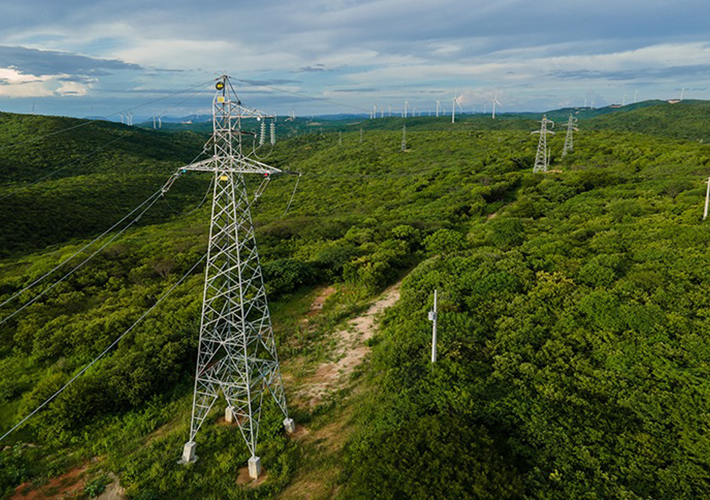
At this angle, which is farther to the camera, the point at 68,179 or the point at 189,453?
the point at 68,179

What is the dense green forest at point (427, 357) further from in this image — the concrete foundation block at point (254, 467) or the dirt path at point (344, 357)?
the dirt path at point (344, 357)

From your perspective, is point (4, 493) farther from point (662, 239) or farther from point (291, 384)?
point (662, 239)

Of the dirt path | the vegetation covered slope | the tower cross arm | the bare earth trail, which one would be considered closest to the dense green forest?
the bare earth trail

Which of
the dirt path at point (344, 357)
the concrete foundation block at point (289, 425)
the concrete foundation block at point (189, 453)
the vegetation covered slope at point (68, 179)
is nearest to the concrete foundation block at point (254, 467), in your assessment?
the concrete foundation block at point (289, 425)

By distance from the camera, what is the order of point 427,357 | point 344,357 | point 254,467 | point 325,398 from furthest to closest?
point 344,357 < point 325,398 < point 427,357 < point 254,467

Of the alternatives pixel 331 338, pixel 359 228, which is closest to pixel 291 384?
pixel 331 338

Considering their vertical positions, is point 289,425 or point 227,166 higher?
point 227,166

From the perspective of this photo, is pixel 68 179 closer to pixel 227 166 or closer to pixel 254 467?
pixel 227 166

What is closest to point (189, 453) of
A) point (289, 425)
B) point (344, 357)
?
point (289, 425)
